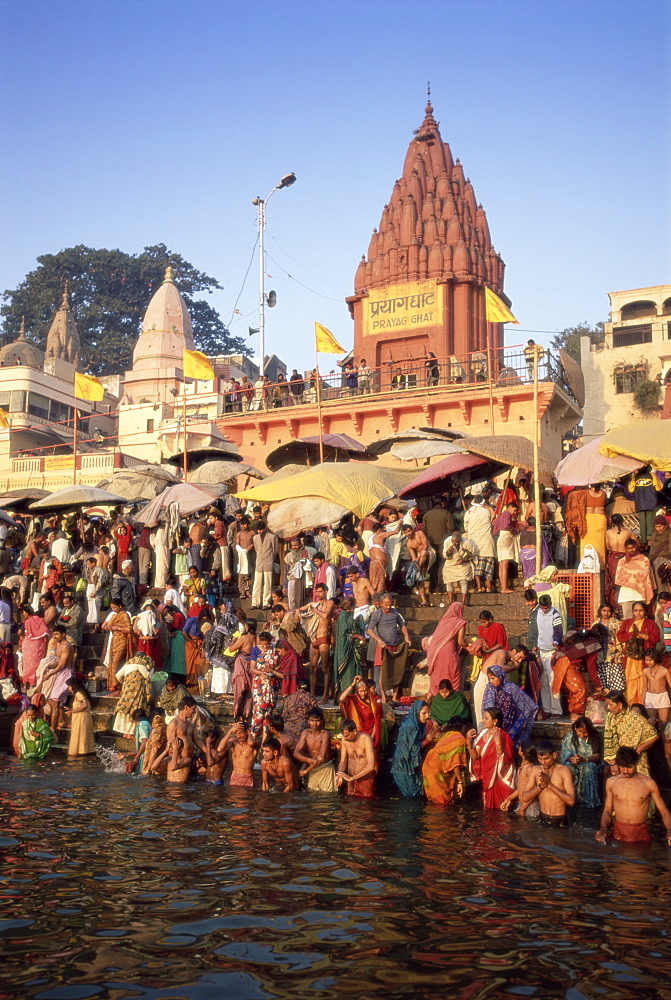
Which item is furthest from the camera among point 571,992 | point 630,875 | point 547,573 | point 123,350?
point 123,350

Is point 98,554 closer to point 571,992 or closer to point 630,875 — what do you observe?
point 630,875

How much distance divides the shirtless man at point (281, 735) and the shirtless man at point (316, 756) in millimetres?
68

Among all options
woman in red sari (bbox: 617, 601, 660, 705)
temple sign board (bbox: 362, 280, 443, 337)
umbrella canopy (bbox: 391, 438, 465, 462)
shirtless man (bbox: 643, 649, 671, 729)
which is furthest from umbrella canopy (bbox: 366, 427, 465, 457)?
temple sign board (bbox: 362, 280, 443, 337)

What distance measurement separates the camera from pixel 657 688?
28.0 feet

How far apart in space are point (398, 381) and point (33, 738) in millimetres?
14349

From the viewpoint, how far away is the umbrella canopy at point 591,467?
11523mm

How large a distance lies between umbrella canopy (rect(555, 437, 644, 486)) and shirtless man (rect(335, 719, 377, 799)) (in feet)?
14.1

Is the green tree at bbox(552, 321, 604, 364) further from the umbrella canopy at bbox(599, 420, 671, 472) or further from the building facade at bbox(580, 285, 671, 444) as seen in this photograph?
the umbrella canopy at bbox(599, 420, 671, 472)

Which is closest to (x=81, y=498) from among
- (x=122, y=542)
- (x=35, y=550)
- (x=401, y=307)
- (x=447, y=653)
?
(x=35, y=550)

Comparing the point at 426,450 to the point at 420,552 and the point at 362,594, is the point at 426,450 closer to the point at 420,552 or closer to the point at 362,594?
the point at 420,552

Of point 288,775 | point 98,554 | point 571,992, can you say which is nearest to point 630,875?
point 571,992

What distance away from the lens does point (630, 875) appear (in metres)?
6.53

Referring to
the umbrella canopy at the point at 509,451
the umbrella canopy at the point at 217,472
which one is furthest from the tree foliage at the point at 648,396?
the umbrella canopy at the point at 509,451

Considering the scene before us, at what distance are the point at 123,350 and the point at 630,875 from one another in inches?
2157
